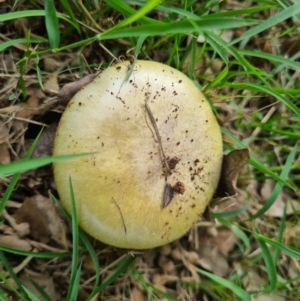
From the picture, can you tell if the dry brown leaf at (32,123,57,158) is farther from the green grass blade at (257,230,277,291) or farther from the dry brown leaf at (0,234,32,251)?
the green grass blade at (257,230,277,291)

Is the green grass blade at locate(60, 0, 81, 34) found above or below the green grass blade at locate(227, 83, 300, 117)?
above

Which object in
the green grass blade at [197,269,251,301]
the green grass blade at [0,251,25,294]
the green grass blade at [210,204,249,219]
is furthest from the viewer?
the green grass blade at [210,204,249,219]

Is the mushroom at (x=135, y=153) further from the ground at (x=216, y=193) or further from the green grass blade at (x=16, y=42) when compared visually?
the green grass blade at (x=16, y=42)

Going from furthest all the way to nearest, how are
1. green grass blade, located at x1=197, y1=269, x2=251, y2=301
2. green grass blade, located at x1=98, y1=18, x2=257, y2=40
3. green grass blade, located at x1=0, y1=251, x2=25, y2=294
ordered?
green grass blade, located at x1=197, y1=269, x2=251, y2=301 < green grass blade, located at x1=0, y1=251, x2=25, y2=294 < green grass blade, located at x1=98, y1=18, x2=257, y2=40

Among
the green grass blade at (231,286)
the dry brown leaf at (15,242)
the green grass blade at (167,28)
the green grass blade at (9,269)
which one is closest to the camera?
the green grass blade at (167,28)

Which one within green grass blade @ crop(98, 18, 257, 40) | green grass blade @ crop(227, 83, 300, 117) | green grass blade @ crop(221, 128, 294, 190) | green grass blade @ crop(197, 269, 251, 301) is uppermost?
green grass blade @ crop(98, 18, 257, 40)

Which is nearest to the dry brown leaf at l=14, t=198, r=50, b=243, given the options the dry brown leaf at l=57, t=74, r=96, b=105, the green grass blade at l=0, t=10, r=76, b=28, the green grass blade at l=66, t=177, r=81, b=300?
the green grass blade at l=66, t=177, r=81, b=300

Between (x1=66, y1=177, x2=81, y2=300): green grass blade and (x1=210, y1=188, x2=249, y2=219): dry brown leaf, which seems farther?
(x1=210, y1=188, x2=249, y2=219): dry brown leaf

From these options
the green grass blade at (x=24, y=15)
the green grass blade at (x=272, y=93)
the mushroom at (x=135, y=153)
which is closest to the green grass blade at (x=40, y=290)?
the mushroom at (x=135, y=153)
